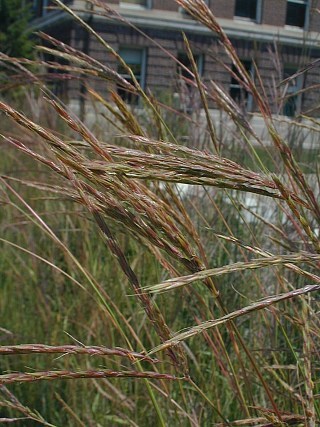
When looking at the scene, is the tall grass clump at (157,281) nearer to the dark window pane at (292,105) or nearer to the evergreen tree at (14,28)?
the dark window pane at (292,105)

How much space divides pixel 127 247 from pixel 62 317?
0.57 meters

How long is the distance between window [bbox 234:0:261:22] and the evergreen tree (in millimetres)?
6456

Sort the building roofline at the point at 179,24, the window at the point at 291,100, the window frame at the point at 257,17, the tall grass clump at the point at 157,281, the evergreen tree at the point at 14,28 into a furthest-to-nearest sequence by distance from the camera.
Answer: the window frame at the point at 257,17 < the building roofline at the point at 179,24 < the evergreen tree at the point at 14,28 < the window at the point at 291,100 < the tall grass clump at the point at 157,281

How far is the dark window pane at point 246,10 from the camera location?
24.9 metres

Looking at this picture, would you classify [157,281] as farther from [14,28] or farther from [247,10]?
[247,10]

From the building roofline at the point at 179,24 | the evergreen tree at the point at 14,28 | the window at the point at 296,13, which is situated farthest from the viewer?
the window at the point at 296,13

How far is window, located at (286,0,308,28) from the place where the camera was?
910 inches

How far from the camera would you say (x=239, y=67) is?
135 centimetres

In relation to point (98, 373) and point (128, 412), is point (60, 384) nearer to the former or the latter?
point (128, 412)

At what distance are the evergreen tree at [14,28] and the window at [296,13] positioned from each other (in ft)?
24.5

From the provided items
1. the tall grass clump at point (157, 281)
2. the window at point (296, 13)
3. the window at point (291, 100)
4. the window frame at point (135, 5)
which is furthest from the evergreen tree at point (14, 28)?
the tall grass clump at point (157, 281)

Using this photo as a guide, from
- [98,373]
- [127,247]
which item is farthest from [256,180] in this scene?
[127,247]

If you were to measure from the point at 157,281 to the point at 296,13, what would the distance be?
76.9 ft

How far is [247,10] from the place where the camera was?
25.0 m
